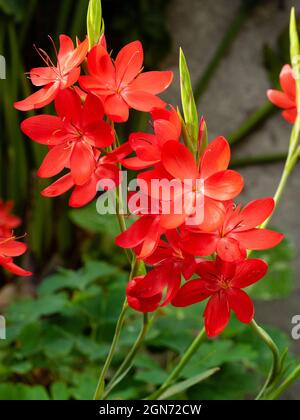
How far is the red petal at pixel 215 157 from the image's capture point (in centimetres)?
50

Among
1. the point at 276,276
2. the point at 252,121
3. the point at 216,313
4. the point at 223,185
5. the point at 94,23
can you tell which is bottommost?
the point at 276,276

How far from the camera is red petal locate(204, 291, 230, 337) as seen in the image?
1.75 ft

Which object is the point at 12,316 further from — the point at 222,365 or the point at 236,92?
the point at 236,92

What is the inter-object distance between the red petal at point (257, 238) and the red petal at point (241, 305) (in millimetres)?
43

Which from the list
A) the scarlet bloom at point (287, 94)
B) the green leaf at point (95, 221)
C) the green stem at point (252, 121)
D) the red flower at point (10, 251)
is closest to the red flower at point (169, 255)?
the red flower at point (10, 251)

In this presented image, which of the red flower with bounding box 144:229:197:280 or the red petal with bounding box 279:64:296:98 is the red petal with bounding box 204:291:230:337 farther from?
the red petal with bounding box 279:64:296:98

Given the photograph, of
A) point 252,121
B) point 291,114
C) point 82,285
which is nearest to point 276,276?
point 252,121

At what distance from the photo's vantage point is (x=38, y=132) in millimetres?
552

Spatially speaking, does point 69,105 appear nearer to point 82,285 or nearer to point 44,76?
point 44,76

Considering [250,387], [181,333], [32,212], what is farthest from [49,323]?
[32,212]

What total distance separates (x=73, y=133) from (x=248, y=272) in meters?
0.16

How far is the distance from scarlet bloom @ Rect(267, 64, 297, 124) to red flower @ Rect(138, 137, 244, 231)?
0.67 ft

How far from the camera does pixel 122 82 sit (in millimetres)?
561

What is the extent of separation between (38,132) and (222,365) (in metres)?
0.65
